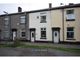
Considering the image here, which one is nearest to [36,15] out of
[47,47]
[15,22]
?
[15,22]

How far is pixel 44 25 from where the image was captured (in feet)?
48.4

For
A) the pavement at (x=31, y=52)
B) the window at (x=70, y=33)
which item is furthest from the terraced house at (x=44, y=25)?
the pavement at (x=31, y=52)

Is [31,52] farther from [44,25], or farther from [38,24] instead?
[44,25]

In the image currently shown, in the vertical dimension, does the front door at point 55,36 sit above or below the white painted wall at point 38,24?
below

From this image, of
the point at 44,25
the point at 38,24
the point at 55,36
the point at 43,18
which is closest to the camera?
the point at 38,24

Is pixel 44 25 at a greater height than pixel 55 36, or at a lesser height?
greater

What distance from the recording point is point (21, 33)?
40.1 feet

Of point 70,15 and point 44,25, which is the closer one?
point 70,15

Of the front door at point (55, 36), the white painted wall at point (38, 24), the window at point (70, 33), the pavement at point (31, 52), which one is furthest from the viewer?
the front door at point (55, 36)

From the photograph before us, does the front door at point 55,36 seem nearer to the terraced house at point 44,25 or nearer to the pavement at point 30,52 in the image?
the terraced house at point 44,25

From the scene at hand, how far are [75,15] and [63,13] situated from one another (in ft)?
3.03

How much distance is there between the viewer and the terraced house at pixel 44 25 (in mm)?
12492

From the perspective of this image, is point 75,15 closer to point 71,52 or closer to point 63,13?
point 63,13

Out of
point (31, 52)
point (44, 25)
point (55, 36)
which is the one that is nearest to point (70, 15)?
point (55, 36)
